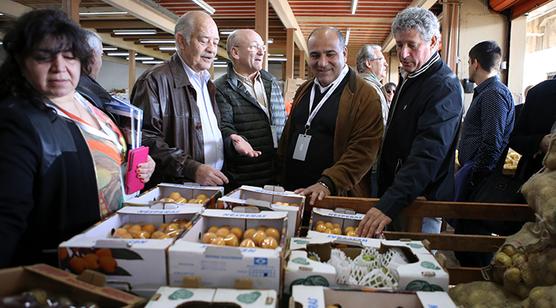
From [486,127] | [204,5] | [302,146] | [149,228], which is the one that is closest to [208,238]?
[149,228]

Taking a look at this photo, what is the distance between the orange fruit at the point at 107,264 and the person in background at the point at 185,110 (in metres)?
1.03

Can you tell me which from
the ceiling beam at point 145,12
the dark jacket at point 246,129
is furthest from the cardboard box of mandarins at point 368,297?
the ceiling beam at point 145,12

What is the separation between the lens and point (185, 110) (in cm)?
244

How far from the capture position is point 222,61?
23.3 metres

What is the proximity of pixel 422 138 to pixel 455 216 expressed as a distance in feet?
1.20

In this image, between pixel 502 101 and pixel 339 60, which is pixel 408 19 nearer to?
pixel 339 60

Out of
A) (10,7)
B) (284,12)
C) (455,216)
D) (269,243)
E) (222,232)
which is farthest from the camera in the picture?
(284,12)

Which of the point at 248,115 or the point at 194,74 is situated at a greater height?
the point at 194,74

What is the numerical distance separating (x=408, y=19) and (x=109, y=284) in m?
1.81

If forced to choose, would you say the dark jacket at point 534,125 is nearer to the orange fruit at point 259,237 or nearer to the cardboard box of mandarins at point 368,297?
the cardboard box of mandarins at point 368,297

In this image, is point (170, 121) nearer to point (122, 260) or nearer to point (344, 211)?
point (344, 211)

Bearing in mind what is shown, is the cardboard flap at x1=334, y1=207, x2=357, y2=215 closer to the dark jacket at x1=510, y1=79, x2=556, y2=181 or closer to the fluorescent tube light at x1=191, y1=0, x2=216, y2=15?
the dark jacket at x1=510, y1=79, x2=556, y2=181

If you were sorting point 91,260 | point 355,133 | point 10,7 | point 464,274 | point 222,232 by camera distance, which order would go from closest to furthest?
1. point 91,260
2. point 222,232
3. point 464,274
4. point 355,133
5. point 10,7

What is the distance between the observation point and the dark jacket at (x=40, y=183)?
112 cm
